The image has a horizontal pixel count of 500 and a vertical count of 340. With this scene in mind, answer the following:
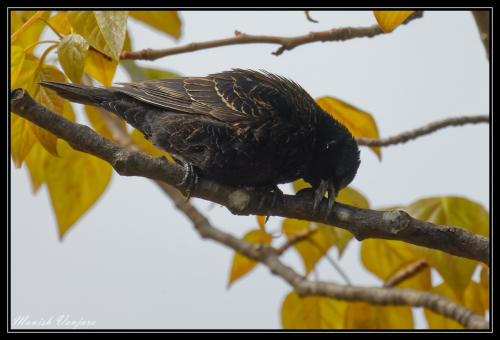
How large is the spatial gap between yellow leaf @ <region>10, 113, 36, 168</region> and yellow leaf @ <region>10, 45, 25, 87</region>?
0.24 meters

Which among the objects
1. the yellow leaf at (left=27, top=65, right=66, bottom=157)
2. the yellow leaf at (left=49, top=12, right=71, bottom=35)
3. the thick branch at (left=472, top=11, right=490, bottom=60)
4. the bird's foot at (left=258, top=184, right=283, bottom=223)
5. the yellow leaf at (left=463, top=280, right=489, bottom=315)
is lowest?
the yellow leaf at (left=463, top=280, right=489, bottom=315)

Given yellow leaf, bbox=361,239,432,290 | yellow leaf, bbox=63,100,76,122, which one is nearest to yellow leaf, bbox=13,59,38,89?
yellow leaf, bbox=63,100,76,122

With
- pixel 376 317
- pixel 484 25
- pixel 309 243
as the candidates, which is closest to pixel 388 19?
pixel 484 25

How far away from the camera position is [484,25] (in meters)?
3.19

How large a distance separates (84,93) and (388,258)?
9.39 feet

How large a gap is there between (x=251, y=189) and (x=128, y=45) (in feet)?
4.89

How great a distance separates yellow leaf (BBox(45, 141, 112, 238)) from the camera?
370cm

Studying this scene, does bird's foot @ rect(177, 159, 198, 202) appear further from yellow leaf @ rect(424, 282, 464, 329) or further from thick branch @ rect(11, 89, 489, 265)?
yellow leaf @ rect(424, 282, 464, 329)

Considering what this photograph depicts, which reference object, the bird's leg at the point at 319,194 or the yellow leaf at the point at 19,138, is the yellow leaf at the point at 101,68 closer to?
the yellow leaf at the point at 19,138

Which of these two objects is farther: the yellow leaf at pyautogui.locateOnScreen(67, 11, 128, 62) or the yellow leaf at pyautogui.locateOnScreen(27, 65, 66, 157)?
the yellow leaf at pyautogui.locateOnScreen(27, 65, 66, 157)

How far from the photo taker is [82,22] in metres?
2.76

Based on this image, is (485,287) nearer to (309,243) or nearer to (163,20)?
(309,243)

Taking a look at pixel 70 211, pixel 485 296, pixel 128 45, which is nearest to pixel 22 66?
pixel 128 45

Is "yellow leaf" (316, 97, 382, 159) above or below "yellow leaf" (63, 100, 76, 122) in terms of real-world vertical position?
above
